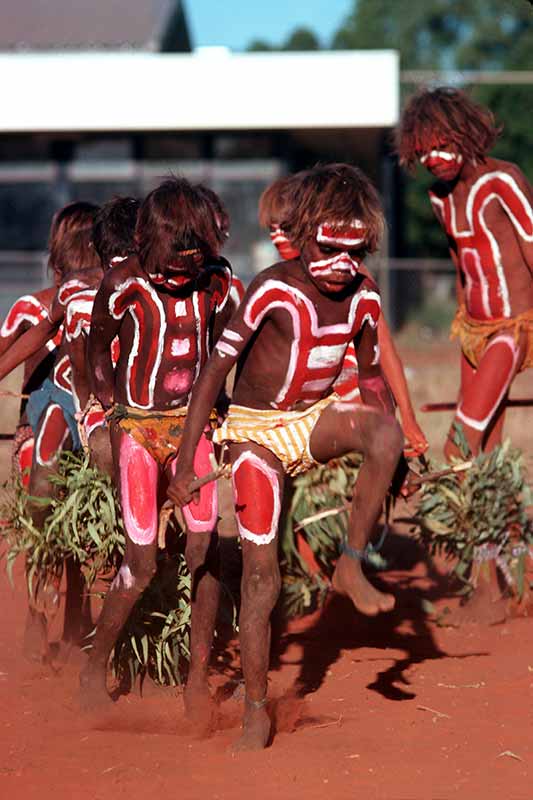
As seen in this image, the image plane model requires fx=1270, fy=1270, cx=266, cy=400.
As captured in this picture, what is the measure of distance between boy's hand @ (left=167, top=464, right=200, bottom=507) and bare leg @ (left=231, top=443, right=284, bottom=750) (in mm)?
218

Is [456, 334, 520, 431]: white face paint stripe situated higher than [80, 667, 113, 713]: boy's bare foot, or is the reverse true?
[456, 334, 520, 431]: white face paint stripe

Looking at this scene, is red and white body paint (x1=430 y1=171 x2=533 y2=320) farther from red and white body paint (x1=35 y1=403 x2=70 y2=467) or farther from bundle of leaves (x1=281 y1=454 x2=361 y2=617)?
red and white body paint (x1=35 y1=403 x2=70 y2=467)

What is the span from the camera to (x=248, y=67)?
19875 mm

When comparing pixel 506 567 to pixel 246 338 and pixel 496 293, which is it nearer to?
pixel 496 293

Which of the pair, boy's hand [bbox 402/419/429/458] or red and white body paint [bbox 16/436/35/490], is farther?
red and white body paint [bbox 16/436/35/490]

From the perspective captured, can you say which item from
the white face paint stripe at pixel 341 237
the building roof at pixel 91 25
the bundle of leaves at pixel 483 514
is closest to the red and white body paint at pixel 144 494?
the white face paint stripe at pixel 341 237

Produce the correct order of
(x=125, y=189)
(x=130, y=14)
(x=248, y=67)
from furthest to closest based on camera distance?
(x=130, y=14), (x=125, y=189), (x=248, y=67)

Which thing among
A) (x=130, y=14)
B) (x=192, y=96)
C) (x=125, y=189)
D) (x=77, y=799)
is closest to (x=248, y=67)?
(x=192, y=96)

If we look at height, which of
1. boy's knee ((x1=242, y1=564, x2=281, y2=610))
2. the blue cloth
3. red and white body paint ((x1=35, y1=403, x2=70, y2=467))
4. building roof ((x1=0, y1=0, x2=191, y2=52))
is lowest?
boy's knee ((x1=242, y1=564, x2=281, y2=610))

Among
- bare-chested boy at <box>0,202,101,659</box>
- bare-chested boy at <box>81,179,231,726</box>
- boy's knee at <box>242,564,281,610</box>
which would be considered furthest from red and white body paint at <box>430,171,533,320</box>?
boy's knee at <box>242,564,281,610</box>

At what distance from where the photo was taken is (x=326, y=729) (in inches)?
182

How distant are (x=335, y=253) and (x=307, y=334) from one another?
0.30 m

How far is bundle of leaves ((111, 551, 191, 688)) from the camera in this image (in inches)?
199

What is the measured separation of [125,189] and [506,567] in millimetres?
16260
